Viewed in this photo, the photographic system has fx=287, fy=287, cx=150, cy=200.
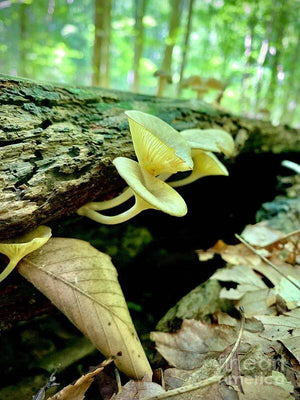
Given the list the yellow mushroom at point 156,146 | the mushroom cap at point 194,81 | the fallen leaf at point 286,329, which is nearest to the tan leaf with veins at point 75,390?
the fallen leaf at point 286,329

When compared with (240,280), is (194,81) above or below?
above

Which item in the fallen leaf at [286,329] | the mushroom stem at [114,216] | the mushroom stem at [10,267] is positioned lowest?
the fallen leaf at [286,329]

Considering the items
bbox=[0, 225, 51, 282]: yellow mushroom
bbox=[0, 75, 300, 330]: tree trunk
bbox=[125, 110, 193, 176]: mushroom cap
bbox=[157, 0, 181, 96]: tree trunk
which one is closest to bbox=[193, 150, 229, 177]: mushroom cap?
bbox=[125, 110, 193, 176]: mushroom cap

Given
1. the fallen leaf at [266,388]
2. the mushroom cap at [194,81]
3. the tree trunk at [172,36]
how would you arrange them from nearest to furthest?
the fallen leaf at [266,388] → the mushroom cap at [194,81] → the tree trunk at [172,36]

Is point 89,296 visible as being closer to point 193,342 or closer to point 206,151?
point 193,342

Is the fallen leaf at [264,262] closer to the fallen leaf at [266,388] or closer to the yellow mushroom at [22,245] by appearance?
the fallen leaf at [266,388]

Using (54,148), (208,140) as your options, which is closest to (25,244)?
(54,148)
